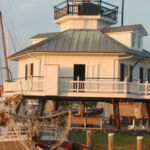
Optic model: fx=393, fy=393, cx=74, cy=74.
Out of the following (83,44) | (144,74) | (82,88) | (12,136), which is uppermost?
(83,44)

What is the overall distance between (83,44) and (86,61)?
145cm

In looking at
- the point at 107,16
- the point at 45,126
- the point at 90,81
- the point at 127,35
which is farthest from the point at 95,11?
the point at 45,126

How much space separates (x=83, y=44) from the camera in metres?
32.7

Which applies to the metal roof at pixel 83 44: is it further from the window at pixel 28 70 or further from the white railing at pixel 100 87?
the white railing at pixel 100 87

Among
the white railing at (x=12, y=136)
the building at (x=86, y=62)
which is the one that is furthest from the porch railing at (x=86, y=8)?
the white railing at (x=12, y=136)

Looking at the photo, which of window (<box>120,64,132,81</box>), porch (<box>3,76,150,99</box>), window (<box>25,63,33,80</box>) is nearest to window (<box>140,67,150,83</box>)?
window (<box>120,64,132,81</box>)

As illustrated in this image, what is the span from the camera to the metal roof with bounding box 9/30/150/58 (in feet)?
104

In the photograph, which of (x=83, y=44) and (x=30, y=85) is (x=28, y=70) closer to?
(x=30, y=85)

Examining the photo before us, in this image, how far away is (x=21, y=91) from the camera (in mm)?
31078

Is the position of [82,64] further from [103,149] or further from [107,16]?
[103,149]

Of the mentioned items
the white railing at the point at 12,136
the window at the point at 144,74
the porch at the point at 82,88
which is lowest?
the white railing at the point at 12,136

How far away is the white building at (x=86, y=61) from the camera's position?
30.3 meters

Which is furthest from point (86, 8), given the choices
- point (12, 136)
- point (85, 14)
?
point (12, 136)

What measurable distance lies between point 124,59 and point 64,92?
6224 millimetres
